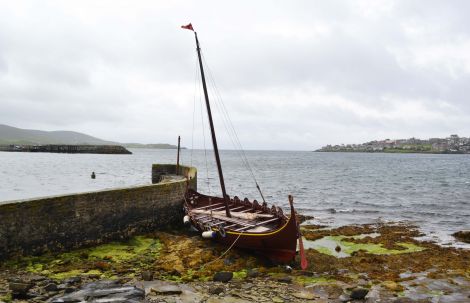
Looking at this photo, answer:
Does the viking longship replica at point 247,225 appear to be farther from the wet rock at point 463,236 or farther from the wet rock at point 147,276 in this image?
the wet rock at point 463,236

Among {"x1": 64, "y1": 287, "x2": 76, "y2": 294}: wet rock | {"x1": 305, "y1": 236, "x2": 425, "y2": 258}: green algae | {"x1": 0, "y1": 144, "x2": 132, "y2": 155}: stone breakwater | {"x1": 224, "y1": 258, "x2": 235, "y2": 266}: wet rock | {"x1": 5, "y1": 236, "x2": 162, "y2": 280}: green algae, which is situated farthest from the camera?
{"x1": 0, "y1": 144, "x2": 132, "y2": 155}: stone breakwater

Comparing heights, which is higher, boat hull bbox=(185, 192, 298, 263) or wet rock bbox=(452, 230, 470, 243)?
boat hull bbox=(185, 192, 298, 263)

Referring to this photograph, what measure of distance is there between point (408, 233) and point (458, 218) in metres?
8.42

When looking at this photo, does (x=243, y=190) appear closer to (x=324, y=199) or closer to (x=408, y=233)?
(x=324, y=199)

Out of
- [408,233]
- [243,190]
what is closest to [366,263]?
[408,233]

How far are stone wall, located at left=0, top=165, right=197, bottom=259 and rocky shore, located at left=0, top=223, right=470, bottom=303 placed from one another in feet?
1.70

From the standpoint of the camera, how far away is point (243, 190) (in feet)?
151

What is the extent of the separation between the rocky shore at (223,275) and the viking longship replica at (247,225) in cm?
55

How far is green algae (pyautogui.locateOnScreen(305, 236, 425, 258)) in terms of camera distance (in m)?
17.0

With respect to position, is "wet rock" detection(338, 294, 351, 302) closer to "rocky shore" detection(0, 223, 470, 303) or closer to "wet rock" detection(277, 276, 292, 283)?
"rocky shore" detection(0, 223, 470, 303)

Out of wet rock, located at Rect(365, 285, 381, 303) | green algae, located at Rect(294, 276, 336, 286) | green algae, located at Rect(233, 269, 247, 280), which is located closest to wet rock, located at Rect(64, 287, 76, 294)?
green algae, located at Rect(233, 269, 247, 280)

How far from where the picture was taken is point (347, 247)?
18.0 metres

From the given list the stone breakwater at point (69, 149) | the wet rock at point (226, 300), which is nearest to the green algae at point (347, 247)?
the wet rock at point (226, 300)

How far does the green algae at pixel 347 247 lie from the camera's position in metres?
17.0
